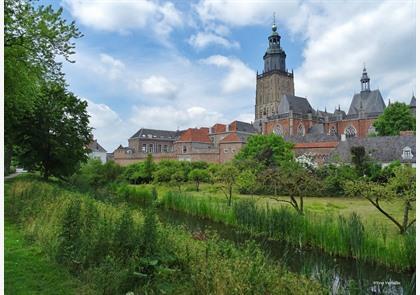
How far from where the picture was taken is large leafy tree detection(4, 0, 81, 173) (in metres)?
9.44

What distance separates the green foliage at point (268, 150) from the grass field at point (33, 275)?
26164mm

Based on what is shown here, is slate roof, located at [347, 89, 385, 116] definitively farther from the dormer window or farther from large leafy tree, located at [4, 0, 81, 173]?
large leafy tree, located at [4, 0, 81, 173]

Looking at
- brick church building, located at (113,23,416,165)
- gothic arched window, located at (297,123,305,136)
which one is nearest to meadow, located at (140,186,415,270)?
brick church building, located at (113,23,416,165)

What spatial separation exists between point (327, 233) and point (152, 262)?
5013 millimetres

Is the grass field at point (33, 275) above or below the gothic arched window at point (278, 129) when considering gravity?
below

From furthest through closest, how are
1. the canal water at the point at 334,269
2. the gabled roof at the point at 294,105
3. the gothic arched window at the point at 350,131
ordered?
the gabled roof at the point at 294,105, the gothic arched window at the point at 350,131, the canal water at the point at 334,269

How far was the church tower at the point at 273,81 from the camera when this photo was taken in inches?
3022

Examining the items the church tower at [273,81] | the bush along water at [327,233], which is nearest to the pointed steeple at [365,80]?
the church tower at [273,81]

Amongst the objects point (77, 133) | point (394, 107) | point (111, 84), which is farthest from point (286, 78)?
point (111, 84)

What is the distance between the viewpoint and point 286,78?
257 ft

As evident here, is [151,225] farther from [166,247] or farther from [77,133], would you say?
[77,133]

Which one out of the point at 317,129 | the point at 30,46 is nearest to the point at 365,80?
the point at 317,129

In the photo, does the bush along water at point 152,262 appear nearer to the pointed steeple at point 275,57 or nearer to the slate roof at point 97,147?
the slate roof at point 97,147

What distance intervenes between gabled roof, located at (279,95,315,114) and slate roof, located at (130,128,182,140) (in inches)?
854
